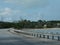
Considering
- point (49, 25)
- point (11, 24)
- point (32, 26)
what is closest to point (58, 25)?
point (49, 25)

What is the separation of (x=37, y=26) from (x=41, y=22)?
14.2 metres

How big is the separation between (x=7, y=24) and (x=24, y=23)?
49.1 feet

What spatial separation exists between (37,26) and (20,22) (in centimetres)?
1485

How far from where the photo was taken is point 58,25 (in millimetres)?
185875

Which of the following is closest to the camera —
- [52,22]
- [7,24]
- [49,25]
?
[7,24]

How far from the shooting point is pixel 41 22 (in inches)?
7495

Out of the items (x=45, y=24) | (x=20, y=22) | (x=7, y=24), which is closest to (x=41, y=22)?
(x=45, y=24)

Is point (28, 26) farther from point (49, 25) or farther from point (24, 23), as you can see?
point (49, 25)

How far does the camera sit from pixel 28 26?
174 meters

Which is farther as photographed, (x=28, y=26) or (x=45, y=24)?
(x=45, y=24)

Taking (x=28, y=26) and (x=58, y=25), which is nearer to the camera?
(x=28, y=26)

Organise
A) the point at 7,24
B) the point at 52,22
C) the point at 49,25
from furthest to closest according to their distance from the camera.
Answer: the point at 52,22 → the point at 49,25 → the point at 7,24

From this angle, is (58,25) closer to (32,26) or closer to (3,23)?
(32,26)

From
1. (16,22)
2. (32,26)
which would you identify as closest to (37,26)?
(32,26)
